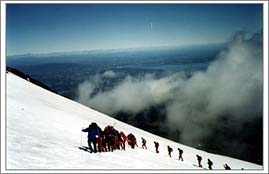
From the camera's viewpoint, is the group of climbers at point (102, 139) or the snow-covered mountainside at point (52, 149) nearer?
the snow-covered mountainside at point (52, 149)

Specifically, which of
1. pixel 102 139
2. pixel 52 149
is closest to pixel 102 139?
pixel 102 139

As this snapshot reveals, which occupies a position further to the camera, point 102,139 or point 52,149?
point 102,139

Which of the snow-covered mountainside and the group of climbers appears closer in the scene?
the snow-covered mountainside

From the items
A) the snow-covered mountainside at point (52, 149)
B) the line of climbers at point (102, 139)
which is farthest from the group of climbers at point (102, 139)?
the snow-covered mountainside at point (52, 149)

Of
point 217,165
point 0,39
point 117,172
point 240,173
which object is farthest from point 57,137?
point 217,165

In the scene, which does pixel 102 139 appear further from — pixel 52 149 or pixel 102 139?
pixel 52 149

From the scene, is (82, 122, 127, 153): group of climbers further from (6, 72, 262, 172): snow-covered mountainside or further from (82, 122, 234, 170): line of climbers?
(6, 72, 262, 172): snow-covered mountainside

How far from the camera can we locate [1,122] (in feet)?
46.8

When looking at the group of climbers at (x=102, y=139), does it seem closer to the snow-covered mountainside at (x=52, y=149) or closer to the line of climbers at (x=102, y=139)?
the line of climbers at (x=102, y=139)

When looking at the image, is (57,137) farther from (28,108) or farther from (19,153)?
(28,108)

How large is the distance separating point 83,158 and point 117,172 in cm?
166

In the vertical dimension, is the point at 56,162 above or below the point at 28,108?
below

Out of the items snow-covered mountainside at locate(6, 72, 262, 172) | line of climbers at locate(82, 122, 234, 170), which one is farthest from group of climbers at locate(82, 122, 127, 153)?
snow-covered mountainside at locate(6, 72, 262, 172)

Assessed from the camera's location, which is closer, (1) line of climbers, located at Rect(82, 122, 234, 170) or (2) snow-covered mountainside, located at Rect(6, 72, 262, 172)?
(2) snow-covered mountainside, located at Rect(6, 72, 262, 172)
